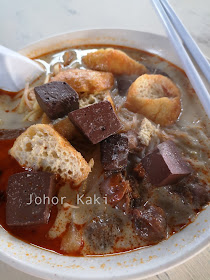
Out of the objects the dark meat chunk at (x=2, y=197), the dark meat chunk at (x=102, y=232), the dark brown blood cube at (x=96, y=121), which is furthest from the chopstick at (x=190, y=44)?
the dark meat chunk at (x=2, y=197)

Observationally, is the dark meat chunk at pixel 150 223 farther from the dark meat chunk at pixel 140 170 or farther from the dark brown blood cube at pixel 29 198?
the dark brown blood cube at pixel 29 198

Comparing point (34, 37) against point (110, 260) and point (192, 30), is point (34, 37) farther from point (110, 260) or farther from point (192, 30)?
point (110, 260)

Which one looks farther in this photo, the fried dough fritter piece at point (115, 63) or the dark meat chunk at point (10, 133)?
the fried dough fritter piece at point (115, 63)

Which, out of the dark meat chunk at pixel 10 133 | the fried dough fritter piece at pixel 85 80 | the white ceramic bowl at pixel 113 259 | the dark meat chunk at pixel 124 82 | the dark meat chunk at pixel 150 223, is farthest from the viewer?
the dark meat chunk at pixel 124 82

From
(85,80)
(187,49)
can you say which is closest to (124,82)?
(85,80)

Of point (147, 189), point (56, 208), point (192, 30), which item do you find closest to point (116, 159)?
point (147, 189)

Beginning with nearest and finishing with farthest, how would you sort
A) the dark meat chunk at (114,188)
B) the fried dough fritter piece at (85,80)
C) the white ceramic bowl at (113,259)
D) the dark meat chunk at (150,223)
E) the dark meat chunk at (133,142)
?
the white ceramic bowl at (113,259) → the dark meat chunk at (150,223) → the dark meat chunk at (114,188) → the dark meat chunk at (133,142) → the fried dough fritter piece at (85,80)
